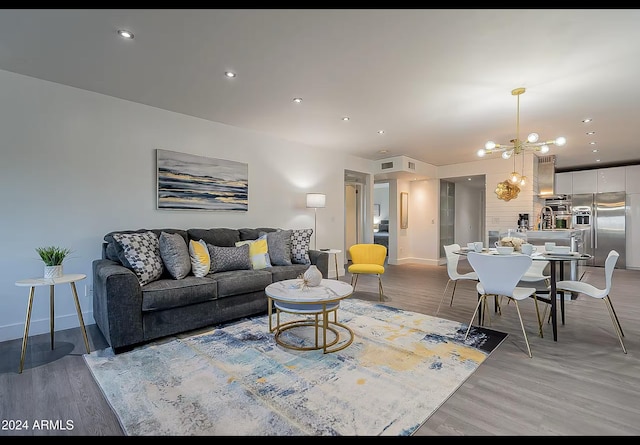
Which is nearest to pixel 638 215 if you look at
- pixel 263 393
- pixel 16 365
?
pixel 263 393

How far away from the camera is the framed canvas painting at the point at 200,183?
3.74m

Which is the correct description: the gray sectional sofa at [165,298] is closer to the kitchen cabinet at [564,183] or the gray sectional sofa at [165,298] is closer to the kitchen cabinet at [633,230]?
the kitchen cabinet at [564,183]

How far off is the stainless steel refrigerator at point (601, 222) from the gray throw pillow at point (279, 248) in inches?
293

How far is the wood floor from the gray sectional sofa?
0.38m

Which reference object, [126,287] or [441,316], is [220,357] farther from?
[441,316]

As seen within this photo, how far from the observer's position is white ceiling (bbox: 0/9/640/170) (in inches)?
80.2

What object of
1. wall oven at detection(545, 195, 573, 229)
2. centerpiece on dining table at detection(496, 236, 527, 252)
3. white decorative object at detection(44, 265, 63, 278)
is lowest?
white decorative object at detection(44, 265, 63, 278)

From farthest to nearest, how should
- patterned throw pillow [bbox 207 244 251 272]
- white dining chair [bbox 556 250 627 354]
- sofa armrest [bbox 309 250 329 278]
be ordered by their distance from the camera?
1. sofa armrest [bbox 309 250 329 278]
2. patterned throw pillow [bbox 207 244 251 272]
3. white dining chair [bbox 556 250 627 354]

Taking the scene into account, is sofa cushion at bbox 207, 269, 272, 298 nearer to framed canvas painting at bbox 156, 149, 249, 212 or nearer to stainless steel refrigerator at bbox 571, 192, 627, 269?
framed canvas painting at bbox 156, 149, 249, 212

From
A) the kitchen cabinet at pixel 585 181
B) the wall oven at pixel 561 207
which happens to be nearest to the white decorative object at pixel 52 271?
the wall oven at pixel 561 207

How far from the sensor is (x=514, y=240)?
128 inches

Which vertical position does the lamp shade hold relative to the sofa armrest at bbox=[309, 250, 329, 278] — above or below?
above

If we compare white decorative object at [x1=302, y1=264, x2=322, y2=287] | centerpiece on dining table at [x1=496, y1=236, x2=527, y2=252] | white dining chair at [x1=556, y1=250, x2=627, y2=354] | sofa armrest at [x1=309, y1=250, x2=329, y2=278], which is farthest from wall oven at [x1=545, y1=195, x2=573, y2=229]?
white decorative object at [x1=302, y1=264, x2=322, y2=287]

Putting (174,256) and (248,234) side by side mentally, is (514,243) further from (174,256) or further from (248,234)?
(174,256)
